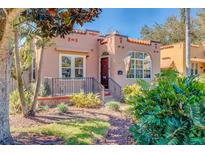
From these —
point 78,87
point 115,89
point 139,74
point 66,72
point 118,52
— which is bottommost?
point 115,89

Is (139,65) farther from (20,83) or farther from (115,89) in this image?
(20,83)

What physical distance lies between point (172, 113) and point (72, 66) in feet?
31.4

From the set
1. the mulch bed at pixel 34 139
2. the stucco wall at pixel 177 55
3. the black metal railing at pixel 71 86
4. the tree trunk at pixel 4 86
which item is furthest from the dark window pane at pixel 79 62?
the tree trunk at pixel 4 86

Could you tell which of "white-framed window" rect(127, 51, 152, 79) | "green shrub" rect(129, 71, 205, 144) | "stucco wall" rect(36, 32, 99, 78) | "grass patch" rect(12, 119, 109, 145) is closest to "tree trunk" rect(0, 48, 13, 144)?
"grass patch" rect(12, 119, 109, 145)

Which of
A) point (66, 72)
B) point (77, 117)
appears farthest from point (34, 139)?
point (66, 72)

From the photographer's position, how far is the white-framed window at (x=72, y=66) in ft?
41.6

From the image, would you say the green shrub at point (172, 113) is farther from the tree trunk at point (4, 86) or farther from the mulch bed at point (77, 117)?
the tree trunk at point (4, 86)

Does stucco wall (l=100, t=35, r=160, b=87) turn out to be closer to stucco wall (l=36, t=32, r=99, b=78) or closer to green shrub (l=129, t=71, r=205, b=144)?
stucco wall (l=36, t=32, r=99, b=78)

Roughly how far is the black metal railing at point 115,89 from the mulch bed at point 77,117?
293 cm

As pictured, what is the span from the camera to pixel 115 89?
12977 millimetres

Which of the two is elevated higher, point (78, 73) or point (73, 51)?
point (73, 51)

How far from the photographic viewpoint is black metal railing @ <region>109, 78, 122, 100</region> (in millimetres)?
12775
